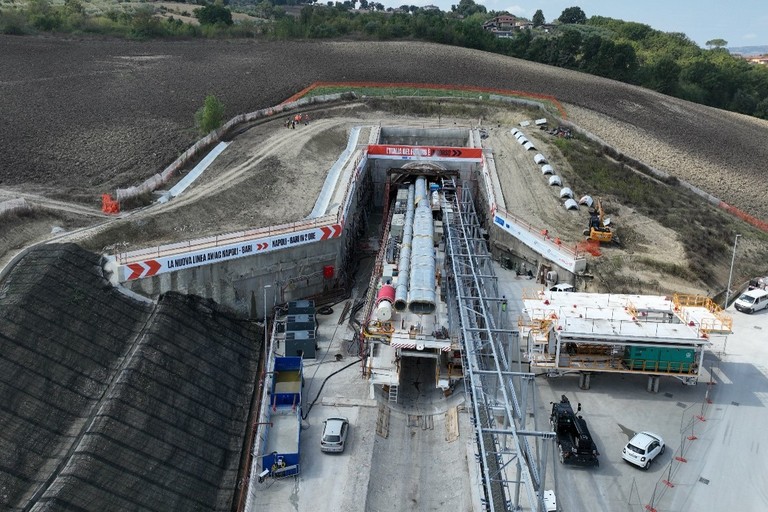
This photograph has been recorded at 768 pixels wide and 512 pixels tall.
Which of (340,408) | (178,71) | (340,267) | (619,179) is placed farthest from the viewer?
(178,71)

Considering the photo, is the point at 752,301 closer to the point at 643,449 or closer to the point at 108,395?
the point at 643,449

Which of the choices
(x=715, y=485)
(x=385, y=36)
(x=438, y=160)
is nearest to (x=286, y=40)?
(x=385, y=36)

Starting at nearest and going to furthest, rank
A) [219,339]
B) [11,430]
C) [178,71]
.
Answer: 1. [11,430]
2. [219,339]
3. [178,71]

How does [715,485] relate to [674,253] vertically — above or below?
below

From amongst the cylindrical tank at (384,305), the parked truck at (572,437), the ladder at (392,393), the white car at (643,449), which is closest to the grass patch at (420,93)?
the cylindrical tank at (384,305)

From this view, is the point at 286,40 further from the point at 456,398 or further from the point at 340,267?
the point at 456,398

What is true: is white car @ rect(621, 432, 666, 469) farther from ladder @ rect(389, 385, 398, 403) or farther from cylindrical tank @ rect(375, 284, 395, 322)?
cylindrical tank @ rect(375, 284, 395, 322)

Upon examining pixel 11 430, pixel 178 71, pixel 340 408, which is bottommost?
pixel 340 408
